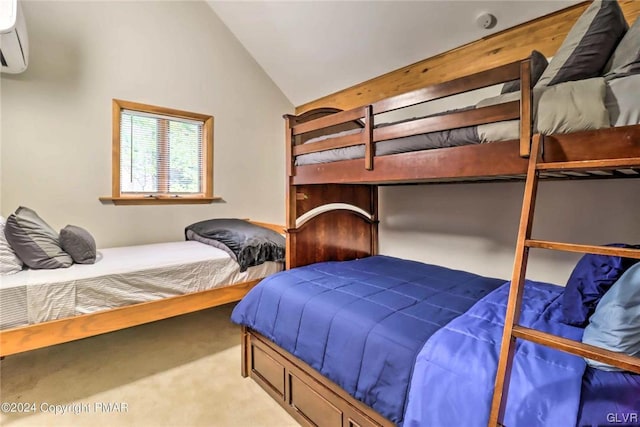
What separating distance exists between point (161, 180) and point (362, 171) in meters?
2.50

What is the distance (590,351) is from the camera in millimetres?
836

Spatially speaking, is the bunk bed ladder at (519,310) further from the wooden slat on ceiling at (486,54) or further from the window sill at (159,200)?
the window sill at (159,200)

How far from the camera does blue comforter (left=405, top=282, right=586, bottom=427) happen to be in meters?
0.89

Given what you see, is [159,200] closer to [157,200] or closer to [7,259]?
[157,200]

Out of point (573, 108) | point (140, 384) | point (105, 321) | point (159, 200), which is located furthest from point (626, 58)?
point (159, 200)

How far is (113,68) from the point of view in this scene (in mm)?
2947

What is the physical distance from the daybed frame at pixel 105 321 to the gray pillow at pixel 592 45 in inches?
94.0

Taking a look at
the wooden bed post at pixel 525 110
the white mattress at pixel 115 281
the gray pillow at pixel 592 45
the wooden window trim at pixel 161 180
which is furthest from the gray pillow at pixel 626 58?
the wooden window trim at pixel 161 180

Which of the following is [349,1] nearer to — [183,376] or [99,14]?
[99,14]

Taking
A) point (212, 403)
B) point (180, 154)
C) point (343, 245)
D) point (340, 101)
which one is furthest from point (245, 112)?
point (212, 403)

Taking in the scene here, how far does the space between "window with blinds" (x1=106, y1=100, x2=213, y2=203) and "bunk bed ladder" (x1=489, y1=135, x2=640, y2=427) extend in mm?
3182

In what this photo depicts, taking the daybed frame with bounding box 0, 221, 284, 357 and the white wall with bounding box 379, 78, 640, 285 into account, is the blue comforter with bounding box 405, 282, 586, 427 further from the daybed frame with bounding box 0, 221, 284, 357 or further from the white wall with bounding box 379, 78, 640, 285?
the daybed frame with bounding box 0, 221, 284, 357

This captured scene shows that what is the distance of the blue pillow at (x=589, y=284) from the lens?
115cm

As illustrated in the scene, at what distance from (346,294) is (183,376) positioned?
1332 mm
